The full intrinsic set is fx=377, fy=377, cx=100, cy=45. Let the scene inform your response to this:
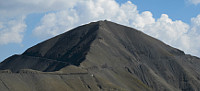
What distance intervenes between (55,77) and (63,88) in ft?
37.5

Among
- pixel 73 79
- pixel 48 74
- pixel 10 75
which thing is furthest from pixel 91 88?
pixel 10 75

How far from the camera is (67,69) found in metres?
197

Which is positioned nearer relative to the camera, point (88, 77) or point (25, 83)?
point (25, 83)

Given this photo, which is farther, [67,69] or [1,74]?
[67,69]

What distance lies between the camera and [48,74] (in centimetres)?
18288

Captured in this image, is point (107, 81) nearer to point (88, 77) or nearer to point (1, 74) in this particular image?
point (88, 77)

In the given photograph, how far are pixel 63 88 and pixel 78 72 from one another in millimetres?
22627

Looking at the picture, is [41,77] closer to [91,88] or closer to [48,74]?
[48,74]

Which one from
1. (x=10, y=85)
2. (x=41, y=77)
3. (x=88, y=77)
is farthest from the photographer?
(x=88, y=77)

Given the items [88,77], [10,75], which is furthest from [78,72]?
[10,75]

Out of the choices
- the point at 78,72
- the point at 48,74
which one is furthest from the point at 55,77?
the point at 78,72

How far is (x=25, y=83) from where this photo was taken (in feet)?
554

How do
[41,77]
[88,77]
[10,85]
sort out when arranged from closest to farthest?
[10,85], [41,77], [88,77]

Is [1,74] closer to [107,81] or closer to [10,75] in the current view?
[10,75]
